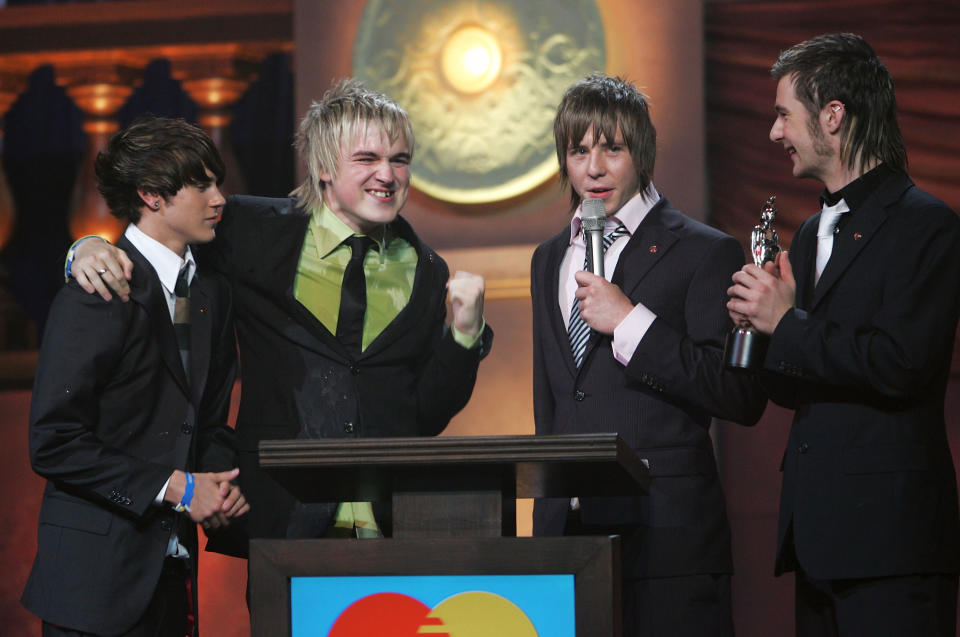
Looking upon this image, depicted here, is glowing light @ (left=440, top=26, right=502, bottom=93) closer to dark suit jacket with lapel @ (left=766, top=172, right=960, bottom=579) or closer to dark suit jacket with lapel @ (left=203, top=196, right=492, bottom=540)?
dark suit jacket with lapel @ (left=203, top=196, right=492, bottom=540)

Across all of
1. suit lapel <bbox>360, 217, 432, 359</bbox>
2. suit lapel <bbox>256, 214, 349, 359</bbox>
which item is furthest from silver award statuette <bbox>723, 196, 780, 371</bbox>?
suit lapel <bbox>256, 214, 349, 359</bbox>

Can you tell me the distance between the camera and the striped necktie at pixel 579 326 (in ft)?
8.27


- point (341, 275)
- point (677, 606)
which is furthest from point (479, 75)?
point (677, 606)

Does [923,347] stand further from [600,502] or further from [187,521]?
[187,521]

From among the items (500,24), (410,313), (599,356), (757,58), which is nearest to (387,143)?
(410,313)

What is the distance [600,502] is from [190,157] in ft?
3.68

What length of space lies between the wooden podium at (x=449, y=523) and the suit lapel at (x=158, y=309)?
64 cm

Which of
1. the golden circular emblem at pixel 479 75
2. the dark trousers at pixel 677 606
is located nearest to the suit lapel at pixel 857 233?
the dark trousers at pixel 677 606

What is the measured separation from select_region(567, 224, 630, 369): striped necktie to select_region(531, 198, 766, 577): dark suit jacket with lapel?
0.02 m

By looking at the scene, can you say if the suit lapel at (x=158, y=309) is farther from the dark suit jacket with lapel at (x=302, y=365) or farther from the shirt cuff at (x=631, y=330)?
the shirt cuff at (x=631, y=330)

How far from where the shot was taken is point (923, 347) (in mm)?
2174

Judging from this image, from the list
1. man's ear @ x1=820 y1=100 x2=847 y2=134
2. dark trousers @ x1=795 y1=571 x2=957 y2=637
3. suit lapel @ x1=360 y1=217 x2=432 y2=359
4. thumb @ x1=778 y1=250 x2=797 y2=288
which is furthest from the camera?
suit lapel @ x1=360 y1=217 x2=432 y2=359

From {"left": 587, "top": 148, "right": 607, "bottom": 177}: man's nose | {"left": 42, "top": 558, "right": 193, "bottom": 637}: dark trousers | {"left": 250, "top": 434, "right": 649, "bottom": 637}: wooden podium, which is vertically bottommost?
{"left": 42, "top": 558, "right": 193, "bottom": 637}: dark trousers

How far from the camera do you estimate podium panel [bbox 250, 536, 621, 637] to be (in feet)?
5.81
